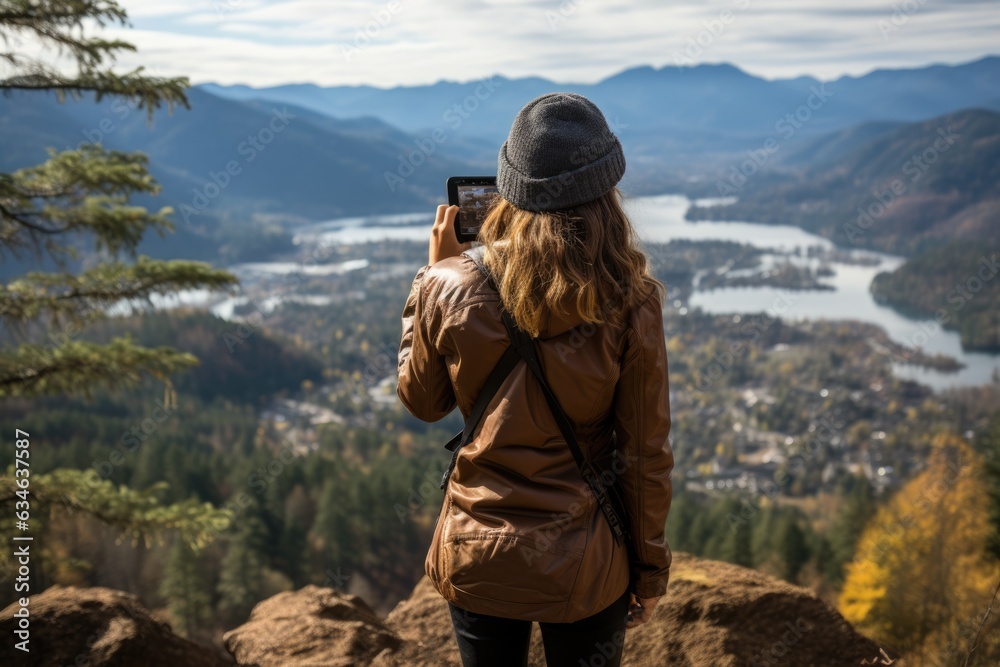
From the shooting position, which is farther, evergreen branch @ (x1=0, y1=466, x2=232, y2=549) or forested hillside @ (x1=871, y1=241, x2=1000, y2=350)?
forested hillside @ (x1=871, y1=241, x2=1000, y2=350)

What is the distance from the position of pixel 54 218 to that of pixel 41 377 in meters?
1.18

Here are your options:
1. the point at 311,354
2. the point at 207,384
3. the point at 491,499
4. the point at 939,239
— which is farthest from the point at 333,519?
the point at 939,239

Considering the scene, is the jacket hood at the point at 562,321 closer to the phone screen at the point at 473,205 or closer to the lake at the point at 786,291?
the phone screen at the point at 473,205

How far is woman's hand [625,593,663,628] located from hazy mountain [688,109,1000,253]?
123m

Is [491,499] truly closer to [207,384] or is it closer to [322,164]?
A: [207,384]

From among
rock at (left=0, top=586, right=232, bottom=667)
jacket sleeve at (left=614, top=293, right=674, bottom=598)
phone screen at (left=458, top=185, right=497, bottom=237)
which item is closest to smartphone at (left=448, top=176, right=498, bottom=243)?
phone screen at (left=458, top=185, right=497, bottom=237)

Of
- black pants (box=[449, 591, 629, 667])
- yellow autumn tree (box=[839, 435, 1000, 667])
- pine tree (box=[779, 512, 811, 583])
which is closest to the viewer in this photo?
black pants (box=[449, 591, 629, 667])

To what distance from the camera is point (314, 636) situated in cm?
393

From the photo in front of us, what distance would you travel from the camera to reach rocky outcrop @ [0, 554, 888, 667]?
141 inches

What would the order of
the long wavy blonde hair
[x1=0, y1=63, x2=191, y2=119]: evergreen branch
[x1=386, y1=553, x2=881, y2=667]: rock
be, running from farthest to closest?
[x1=0, y1=63, x2=191, y2=119]: evergreen branch, [x1=386, y1=553, x2=881, y2=667]: rock, the long wavy blonde hair

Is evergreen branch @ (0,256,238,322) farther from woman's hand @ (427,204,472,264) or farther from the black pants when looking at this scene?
the black pants

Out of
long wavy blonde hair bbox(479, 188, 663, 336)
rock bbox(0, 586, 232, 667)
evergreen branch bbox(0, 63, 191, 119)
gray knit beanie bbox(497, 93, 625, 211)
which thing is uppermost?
evergreen branch bbox(0, 63, 191, 119)

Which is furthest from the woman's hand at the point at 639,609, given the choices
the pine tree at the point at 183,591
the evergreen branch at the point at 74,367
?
the pine tree at the point at 183,591

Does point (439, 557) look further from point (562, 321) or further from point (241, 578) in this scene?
point (241, 578)
